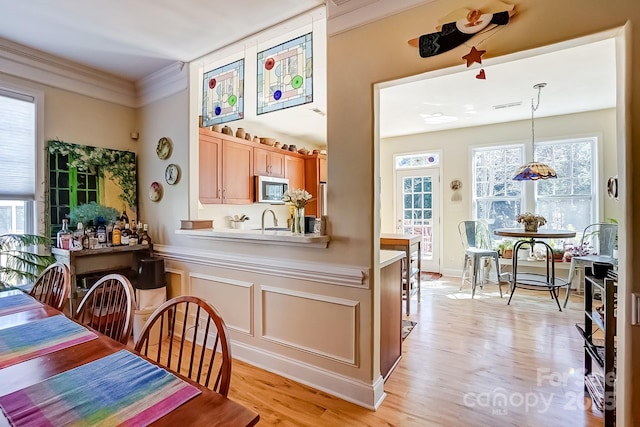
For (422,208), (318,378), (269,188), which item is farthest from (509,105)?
(318,378)

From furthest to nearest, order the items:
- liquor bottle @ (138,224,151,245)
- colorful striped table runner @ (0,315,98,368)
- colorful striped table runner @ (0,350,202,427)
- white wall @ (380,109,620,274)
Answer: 1. white wall @ (380,109,620,274)
2. liquor bottle @ (138,224,151,245)
3. colorful striped table runner @ (0,315,98,368)
4. colorful striped table runner @ (0,350,202,427)

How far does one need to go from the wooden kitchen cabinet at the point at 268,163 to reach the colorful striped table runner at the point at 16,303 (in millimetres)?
3102

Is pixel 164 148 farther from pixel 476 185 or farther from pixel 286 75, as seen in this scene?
pixel 476 185

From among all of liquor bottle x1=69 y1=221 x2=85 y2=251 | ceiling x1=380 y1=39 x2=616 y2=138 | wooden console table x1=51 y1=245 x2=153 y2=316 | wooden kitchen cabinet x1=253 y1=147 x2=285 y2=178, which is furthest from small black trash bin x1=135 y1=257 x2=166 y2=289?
ceiling x1=380 y1=39 x2=616 y2=138

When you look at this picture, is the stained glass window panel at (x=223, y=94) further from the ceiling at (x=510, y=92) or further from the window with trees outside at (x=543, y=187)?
the window with trees outside at (x=543, y=187)

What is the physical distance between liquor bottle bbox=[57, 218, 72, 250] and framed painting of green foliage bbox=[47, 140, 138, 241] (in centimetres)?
8

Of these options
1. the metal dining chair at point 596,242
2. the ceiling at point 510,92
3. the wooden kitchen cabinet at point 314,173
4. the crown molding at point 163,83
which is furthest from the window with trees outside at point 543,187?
the crown molding at point 163,83

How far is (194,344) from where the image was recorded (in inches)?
33.2

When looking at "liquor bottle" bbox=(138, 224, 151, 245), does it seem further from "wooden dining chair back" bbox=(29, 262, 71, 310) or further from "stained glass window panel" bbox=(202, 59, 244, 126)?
"stained glass window panel" bbox=(202, 59, 244, 126)

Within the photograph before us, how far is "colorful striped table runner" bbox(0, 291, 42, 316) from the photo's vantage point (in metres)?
1.61

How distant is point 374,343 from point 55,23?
3.30m

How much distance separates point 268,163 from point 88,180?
7.80ft

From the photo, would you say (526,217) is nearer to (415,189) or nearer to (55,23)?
(415,189)

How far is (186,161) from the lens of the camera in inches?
117
